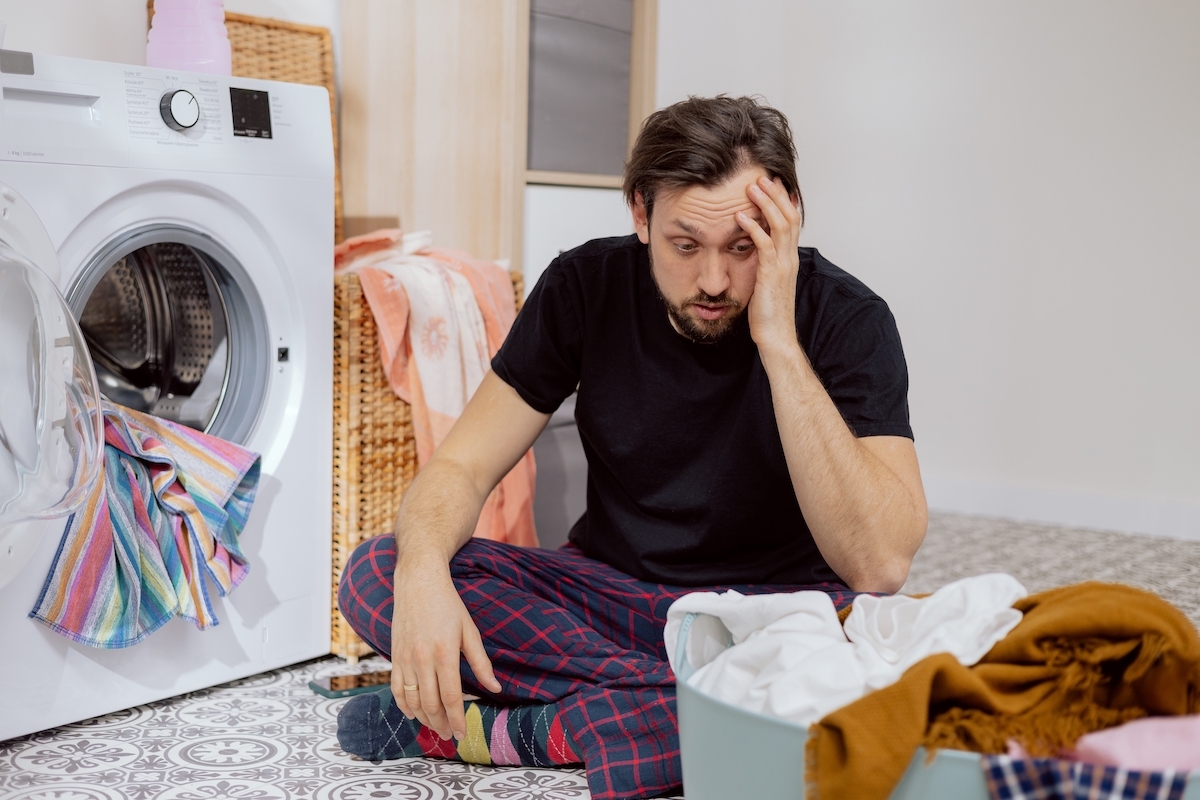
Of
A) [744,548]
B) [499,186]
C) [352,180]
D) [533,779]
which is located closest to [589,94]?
[499,186]

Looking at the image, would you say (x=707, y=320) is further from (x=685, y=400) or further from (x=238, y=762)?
(x=238, y=762)

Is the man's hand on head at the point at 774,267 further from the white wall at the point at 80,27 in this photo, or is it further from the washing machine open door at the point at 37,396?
the white wall at the point at 80,27

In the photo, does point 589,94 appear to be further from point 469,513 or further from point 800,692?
point 800,692

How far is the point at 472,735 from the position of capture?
1374mm

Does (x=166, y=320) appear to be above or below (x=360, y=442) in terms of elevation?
above

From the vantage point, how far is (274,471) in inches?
68.8

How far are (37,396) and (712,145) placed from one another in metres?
0.86

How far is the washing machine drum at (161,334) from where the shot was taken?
5.66 feet

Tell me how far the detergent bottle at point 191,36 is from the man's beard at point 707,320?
94 cm

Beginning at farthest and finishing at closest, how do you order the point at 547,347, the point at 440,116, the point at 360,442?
the point at 440,116
the point at 360,442
the point at 547,347

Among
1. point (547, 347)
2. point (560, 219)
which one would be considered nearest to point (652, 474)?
point (547, 347)

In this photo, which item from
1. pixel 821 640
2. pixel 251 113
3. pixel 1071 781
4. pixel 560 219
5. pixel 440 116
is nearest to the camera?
pixel 1071 781

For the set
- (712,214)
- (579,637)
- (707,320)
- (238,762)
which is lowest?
(238,762)

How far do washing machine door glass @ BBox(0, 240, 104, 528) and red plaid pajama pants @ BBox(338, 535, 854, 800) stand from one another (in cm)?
38
